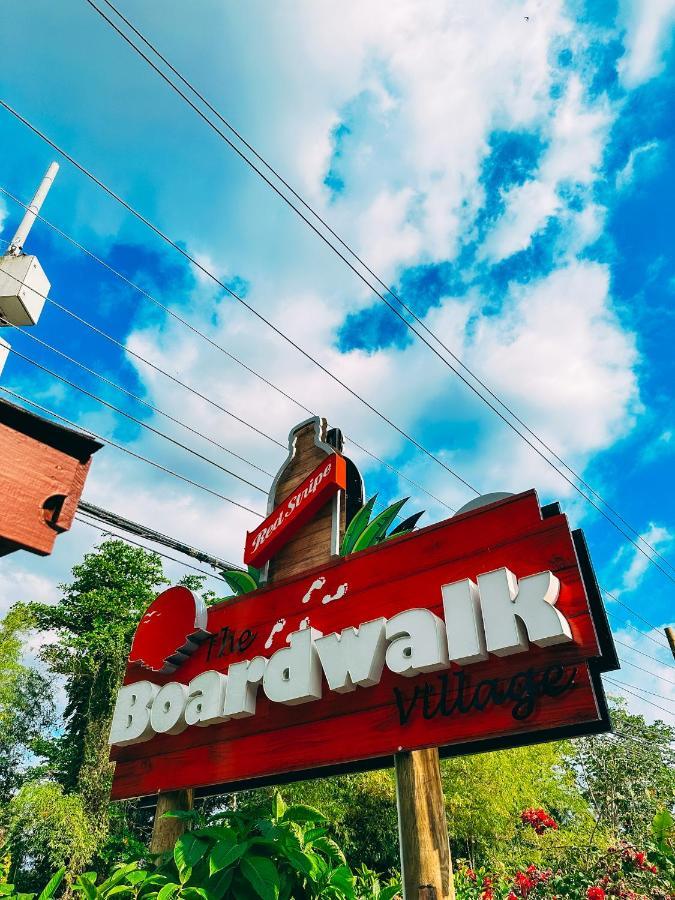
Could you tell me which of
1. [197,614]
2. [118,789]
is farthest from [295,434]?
[118,789]

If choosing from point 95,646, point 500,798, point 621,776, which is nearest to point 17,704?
point 95,646

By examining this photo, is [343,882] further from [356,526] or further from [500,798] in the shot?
[500,798]

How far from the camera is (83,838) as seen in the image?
17031 millimetres

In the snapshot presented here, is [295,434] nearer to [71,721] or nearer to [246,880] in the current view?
[246,880]

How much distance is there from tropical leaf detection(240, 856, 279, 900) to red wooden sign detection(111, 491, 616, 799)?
0.78 meters

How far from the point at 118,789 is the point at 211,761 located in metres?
1.37

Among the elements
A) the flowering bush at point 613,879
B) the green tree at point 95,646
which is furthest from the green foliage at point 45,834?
the flowering bush at point 613,879

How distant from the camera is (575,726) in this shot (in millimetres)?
3746

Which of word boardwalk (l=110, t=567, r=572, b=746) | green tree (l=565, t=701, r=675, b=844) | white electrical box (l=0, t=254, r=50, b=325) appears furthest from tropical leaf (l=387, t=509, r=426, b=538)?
green tree (l=565, t=701, r=675, b=844)

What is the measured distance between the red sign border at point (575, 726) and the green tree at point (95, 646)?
55.3 ft

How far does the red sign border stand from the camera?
3732 millimetres

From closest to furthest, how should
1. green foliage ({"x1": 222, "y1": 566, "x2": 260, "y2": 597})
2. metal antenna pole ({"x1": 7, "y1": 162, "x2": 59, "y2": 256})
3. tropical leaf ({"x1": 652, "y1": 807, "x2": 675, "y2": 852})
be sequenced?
tropical leaf ({"x1": 652, "y1": 807, "x2": 675, "y2": 852})
green foliage ({"x1": 222, "y1": 566, "x2": 260, "y2": 597})
metal antenna pole ({"x1": 7, "y1": 162, "x2": 59, "y2": 256})

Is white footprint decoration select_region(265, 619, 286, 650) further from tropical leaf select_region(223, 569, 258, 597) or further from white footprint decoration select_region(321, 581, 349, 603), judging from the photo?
tropical leaf select_region(223, 569, 258, 597)

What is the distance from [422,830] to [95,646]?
65.0 ft
